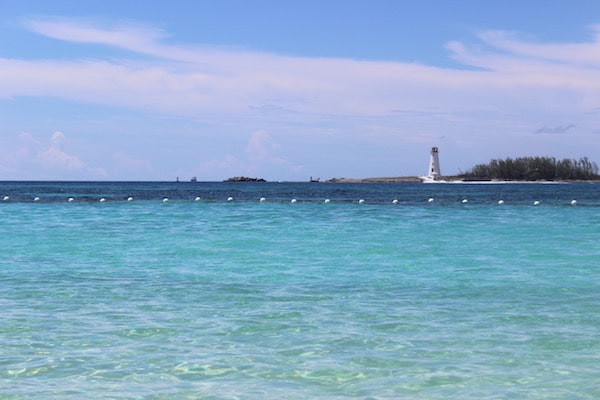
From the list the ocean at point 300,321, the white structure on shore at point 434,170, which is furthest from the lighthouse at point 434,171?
the ocean at point 300,321

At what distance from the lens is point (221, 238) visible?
2298 cm

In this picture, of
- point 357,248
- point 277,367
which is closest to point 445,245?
point 357,248

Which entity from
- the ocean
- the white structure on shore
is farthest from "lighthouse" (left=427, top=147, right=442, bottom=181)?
the ocean

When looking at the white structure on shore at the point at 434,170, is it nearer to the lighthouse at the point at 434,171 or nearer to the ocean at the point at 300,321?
the lighthouse at the point at 434,171

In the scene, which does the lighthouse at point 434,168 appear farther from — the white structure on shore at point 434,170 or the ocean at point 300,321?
the ocean at point 300,321

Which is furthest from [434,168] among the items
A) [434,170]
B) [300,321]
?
[300,321]

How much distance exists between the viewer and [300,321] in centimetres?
974

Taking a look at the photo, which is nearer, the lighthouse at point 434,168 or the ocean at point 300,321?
the ocean at point 300,321

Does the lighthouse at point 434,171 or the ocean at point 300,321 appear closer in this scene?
the ocean at point 300,321

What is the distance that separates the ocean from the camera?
22.9ft

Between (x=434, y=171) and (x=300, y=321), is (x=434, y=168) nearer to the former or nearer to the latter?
(x=434, y=171)

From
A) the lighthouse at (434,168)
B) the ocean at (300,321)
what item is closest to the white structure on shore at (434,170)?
the lighthouse at (434,168)

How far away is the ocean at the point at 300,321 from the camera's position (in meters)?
6.97

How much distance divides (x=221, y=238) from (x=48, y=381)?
52.6 ft
